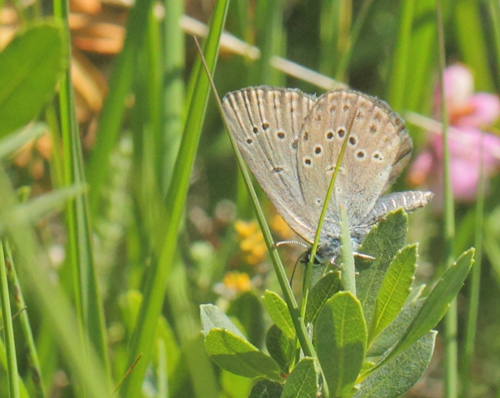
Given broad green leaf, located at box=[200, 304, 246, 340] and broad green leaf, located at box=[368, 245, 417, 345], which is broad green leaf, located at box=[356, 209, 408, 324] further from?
broad green leaf, located at box=[200, 304, 246, 340]

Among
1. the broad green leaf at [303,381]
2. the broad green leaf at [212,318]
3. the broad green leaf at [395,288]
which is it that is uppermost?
the broad green leaf at [395,288]

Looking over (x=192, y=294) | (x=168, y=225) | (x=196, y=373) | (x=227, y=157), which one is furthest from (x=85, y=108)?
(x=196, y=373)

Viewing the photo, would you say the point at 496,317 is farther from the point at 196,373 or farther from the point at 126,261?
the point at 196,373

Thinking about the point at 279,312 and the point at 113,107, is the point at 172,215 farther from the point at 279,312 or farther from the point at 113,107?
the point at 113,107

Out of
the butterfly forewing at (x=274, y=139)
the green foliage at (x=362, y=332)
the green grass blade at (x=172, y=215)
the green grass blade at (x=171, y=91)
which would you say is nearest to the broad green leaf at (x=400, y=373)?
the green foliage at (x=362, y=332)

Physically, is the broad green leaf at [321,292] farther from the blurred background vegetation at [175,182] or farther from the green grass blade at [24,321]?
the green grass blade at [24,321]

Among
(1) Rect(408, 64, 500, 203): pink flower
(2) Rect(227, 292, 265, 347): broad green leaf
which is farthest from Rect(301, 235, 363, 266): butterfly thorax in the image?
(1) Rect(408, 64, 500, 203): pink flower

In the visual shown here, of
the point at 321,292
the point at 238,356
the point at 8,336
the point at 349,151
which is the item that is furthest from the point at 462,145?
the point at 8,336
